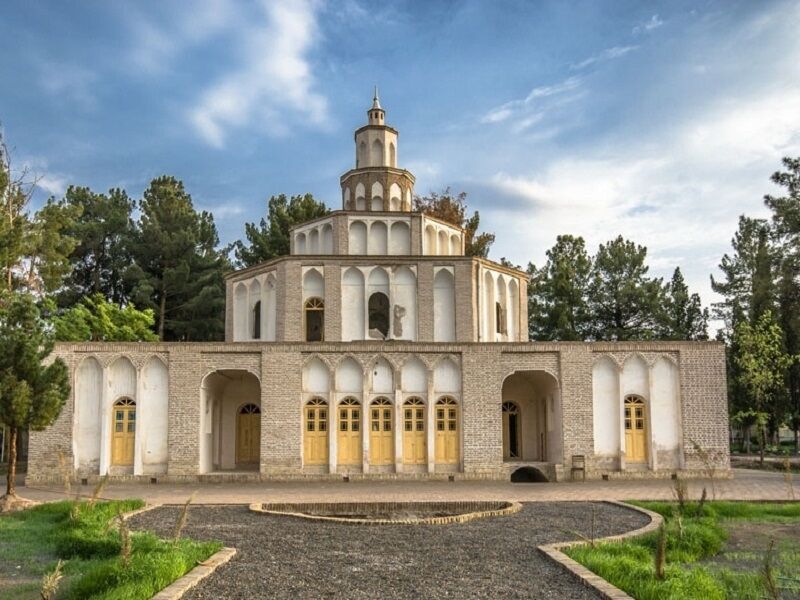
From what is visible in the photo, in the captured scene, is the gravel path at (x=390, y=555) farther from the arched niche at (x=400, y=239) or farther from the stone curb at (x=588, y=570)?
the arched niche at (x=400, y=239)

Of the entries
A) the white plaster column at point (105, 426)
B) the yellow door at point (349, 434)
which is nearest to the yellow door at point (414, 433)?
the yellow door at point (349, 434)

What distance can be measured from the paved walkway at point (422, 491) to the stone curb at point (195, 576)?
7.32 m

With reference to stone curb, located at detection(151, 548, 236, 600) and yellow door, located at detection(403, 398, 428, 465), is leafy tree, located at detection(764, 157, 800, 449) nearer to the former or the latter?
yellow door, located at detection(403, 398, 428, 465)

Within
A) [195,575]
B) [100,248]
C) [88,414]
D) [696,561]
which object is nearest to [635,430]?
[696,561]

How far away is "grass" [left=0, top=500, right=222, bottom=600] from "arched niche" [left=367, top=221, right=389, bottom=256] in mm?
15096

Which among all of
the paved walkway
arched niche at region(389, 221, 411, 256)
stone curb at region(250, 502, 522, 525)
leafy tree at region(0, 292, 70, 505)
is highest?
arched niche at region(389, 221, 411, 256)

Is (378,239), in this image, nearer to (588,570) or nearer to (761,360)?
(761,360)

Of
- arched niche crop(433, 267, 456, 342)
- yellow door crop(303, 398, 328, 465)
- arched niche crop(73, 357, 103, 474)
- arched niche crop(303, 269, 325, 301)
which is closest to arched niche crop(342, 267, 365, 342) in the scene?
arched niche crop(303, 269, 325, 301)

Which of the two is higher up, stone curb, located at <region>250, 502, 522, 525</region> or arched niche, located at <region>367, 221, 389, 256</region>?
arched niche, located at <region>367, 221, 389, 256</region>

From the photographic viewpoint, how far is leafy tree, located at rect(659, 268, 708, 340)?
44.1 meters

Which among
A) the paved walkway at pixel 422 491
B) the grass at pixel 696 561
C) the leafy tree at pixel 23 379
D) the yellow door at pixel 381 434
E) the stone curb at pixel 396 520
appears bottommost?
the paved walkway at pixel 422 491

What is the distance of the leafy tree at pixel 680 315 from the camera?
4406 cm

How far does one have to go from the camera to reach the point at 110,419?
77.1 feet

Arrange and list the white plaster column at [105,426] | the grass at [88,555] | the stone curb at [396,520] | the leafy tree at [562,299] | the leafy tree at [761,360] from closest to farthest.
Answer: the grass at [88,555]
the stone curb at [396,520]
the white plaster column at [105,426]
the leafy tree at [761,360]
the leafy tree at [562,299]
